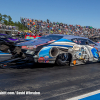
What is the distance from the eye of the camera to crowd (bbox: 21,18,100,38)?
22.0 metres

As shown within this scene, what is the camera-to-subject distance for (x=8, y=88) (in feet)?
10.8

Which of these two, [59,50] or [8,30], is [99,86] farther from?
[8,30]

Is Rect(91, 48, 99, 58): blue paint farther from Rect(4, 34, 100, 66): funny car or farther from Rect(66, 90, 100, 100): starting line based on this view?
Rect(66, 90, 100, 100): starting line

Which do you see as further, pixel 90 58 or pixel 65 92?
pixel 90 58

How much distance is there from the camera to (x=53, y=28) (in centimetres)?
2434

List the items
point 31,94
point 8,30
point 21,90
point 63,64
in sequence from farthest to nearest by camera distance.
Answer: point 8,30 < point 63,64 < point 21,90 < point 31,94

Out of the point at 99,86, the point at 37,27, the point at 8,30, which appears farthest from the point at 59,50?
the point at 8,30

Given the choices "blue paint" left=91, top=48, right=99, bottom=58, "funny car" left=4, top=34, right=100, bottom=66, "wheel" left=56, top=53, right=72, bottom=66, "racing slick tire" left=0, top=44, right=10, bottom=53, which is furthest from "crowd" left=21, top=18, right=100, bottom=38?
"racing slick tire" left=0, top=44, right=10, bottom=53

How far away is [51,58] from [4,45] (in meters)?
1.86

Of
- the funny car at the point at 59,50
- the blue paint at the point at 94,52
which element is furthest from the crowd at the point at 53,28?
the funny car at the point at 59,50

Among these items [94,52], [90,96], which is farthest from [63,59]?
[90,96]

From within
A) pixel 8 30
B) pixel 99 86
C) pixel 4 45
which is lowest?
pixel 99 86

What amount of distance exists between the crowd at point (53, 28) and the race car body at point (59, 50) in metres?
15.8

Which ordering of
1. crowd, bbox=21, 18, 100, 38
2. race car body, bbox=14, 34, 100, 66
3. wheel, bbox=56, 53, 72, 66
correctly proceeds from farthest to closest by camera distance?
crowd, bbox=21, 18, 100, 38
wheel, bbox=56, 53, 72, 66
race car body, bbox=14, 34, 100, 66
